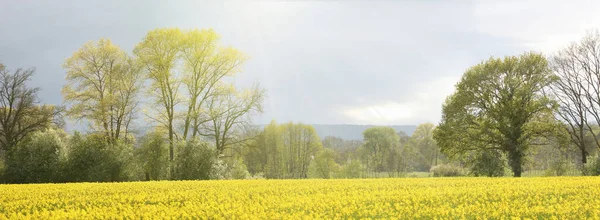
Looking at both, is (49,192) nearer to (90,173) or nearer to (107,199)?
(107,199)

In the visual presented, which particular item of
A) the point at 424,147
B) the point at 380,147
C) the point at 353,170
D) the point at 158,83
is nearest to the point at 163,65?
the point at 158,83

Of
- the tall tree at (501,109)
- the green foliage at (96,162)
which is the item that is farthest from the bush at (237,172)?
the tall tree at (501,109)

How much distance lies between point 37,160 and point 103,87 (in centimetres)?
938

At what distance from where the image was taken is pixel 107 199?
15039mm

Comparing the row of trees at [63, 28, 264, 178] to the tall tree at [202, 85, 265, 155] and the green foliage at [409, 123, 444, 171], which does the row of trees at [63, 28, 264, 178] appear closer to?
the tall tree at [202, 85, 265, 155]

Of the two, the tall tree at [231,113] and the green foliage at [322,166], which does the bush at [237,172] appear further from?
the green foliage at [322,166]

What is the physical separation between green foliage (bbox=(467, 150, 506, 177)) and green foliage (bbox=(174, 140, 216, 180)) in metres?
25.5

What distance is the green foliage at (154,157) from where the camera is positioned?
38031mm

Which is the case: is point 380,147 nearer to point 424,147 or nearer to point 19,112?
point 424,147

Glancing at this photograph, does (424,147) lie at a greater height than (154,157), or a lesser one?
greater

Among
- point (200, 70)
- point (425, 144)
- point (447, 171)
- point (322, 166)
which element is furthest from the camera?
point (425, 144)

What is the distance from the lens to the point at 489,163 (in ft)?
143

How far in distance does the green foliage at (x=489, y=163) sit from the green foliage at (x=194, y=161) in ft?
83.5

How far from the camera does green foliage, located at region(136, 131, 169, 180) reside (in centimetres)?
3803
